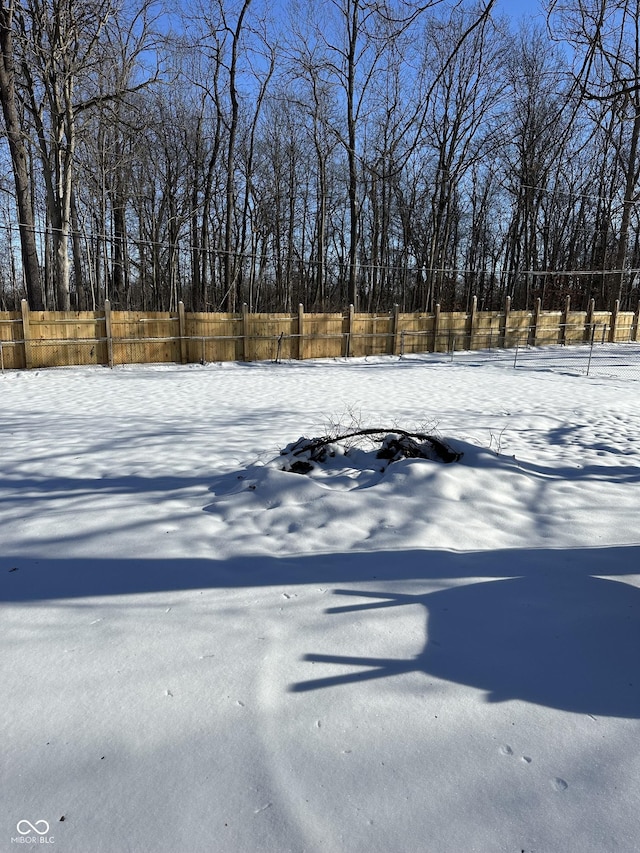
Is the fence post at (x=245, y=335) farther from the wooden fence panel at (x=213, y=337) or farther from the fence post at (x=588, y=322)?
the fence post at (x=588, y=322)

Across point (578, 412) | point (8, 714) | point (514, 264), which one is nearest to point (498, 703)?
point (8, 714)

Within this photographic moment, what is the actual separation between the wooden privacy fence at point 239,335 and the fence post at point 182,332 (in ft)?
0.10

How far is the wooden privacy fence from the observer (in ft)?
46.4

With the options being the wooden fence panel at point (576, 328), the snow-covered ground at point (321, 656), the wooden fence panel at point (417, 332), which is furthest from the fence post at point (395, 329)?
the snow-covered ground at point (321, 656)

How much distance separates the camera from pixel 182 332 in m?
16.2

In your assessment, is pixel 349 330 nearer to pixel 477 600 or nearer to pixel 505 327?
pixel 505 327

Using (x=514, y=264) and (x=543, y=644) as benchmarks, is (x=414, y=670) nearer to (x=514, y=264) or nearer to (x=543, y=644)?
(x=543, y=644)

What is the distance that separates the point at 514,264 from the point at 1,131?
32038 millimetres

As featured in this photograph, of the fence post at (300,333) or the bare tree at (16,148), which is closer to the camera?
the bare tree at (16,148)

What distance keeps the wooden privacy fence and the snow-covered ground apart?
10.3 metres

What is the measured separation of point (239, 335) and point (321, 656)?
15.7 metres

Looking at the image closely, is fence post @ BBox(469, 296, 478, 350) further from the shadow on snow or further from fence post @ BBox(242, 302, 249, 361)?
the shadow on snow

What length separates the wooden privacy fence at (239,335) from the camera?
14.2 metres

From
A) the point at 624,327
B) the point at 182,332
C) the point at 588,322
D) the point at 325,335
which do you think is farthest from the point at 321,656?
the point at 624,327
